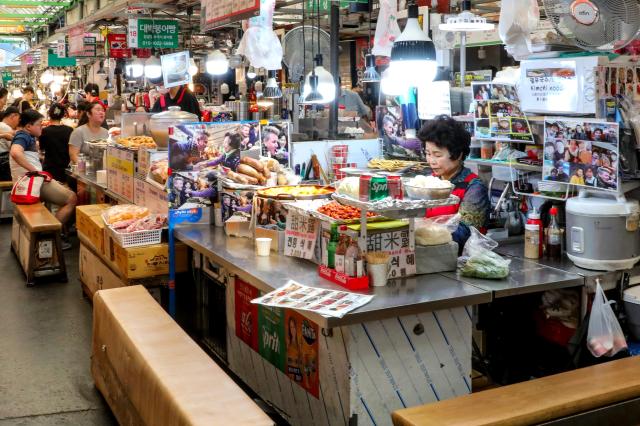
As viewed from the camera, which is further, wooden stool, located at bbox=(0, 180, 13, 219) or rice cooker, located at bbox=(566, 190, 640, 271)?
wooden stool, located at bbox=(0, 180, 13, 219)

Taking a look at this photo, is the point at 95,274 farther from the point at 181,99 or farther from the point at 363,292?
the point at 181,99

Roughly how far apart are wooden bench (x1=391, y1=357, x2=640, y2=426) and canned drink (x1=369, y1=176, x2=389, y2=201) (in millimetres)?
1080

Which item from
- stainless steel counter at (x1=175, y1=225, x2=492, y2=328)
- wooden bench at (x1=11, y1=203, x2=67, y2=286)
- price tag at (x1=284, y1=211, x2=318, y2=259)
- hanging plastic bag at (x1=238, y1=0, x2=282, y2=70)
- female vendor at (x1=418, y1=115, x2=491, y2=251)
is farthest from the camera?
wooden bench at (x1=11, y1=203, x2=67, y2=286)

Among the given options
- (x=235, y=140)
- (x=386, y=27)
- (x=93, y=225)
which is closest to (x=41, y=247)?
(x=93, y=225)

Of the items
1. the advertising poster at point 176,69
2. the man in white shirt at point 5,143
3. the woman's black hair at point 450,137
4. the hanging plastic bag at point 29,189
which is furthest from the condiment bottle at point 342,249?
the man in white shirt at point 5,143

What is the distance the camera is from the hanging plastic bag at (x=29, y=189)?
28.8 feet

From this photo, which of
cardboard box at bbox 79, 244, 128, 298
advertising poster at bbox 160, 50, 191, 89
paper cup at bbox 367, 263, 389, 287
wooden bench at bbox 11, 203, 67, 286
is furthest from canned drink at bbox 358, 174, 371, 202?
wooden bench at bbox 11, 203, 67, 286

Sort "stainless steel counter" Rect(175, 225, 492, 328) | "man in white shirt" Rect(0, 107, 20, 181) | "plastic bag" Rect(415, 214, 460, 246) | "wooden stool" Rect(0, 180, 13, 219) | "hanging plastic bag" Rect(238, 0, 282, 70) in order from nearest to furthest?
"stainless steel counter" Rect(175, 225, 492, 328) < "plastic bag" Rect(415, 214, 460, 246) < "hanging plastic bag" Rect(238, 0, 282, 70) < "wooden stool" Rect(0, 180, 13, 219) < "man in white shirt" Rect(0, 107, 20, 181)

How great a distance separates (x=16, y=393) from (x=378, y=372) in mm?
2714

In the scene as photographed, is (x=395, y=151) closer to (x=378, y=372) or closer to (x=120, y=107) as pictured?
(x=378, y=372)

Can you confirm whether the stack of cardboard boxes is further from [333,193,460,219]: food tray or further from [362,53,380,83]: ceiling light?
[362,53,380,83]: ceiling light

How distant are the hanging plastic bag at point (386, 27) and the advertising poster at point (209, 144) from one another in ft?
4.23

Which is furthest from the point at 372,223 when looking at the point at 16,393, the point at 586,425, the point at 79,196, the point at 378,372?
the point at 79,196

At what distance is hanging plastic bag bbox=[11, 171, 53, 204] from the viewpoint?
8766 mm
